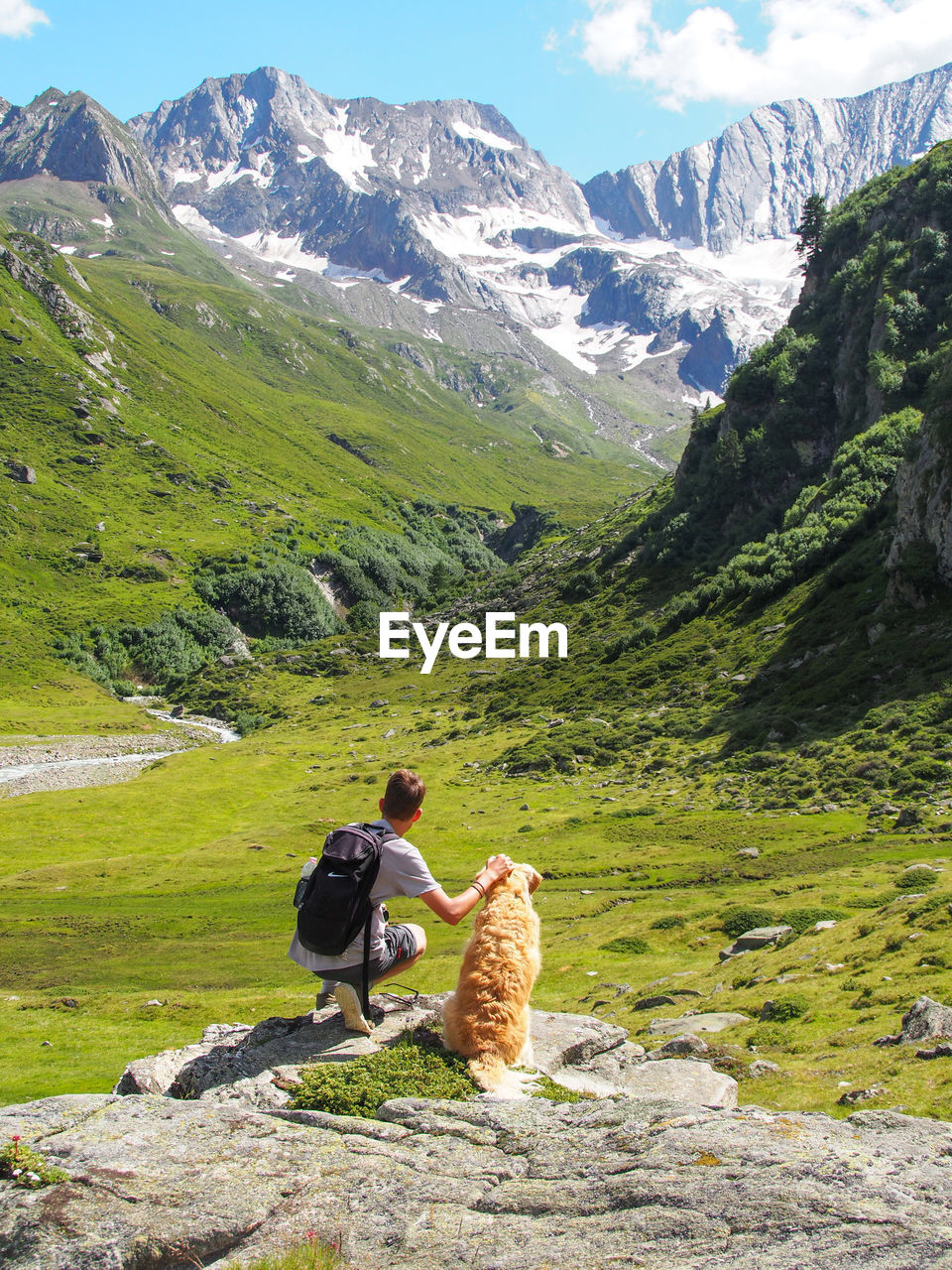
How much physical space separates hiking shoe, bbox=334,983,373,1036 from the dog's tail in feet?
6.69

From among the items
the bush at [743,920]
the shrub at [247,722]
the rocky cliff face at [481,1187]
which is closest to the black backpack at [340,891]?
the rocky cliff face at [481,1187]

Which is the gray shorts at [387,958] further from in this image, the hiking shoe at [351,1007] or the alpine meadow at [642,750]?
the alpine meadow at [642,750]

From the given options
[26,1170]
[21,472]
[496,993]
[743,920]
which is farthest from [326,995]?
[21,472]

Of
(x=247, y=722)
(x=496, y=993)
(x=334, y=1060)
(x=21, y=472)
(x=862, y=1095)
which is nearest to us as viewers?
(x=496, y=993)

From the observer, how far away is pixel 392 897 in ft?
38.2

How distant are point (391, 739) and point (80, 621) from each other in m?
85.4

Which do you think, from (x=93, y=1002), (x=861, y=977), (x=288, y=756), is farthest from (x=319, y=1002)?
(x=288, y=756)

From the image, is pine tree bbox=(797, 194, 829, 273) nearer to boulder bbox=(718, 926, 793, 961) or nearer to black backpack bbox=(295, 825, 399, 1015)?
boulder bbox=(718, 926, 793, 961)

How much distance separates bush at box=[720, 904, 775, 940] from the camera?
101ft

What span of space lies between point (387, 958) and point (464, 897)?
1848 mm

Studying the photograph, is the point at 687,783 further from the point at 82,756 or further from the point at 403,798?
the point at 82,756

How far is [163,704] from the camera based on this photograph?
458ft

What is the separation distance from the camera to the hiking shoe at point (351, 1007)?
12266mm

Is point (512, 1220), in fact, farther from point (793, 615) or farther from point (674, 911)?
point (793, 615)
